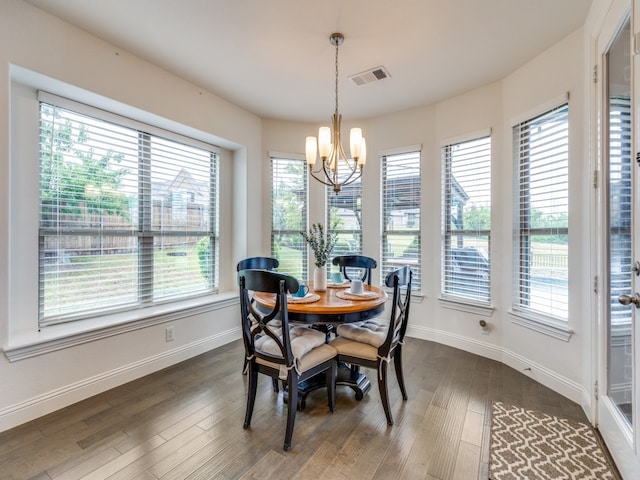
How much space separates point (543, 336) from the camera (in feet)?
8.48

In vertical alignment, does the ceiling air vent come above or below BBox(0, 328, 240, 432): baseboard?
above

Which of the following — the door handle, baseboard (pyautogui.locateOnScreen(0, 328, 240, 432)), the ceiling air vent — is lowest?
baseboard (pyautogui.locateOnScreen(0, 328, 240, 432))

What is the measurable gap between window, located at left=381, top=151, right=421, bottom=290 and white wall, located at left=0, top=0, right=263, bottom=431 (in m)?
2.21

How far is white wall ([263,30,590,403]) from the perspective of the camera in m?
2.30

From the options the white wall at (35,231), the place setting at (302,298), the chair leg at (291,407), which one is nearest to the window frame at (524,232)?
the place setting at (302,298)

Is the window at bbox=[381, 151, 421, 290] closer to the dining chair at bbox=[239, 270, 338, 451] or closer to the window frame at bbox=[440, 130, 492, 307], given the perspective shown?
the window frame at bbox=[440, 130, 492, 307]

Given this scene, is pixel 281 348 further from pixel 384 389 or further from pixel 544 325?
pixel 544 325

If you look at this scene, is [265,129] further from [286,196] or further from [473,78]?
[473,78]

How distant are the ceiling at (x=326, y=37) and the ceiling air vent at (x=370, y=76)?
56mm

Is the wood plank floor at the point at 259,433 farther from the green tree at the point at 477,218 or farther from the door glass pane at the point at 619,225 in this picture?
the green tree at the point at 477,218

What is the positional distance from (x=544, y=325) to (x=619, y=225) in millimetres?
1196

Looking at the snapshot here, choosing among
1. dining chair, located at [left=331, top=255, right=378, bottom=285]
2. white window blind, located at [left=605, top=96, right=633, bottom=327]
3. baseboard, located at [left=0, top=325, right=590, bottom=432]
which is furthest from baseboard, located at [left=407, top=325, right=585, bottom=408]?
dining chair, located at [left=331, top=255, right=378, bottom=285]

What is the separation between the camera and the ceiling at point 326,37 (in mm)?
2037

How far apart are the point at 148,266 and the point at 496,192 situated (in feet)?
11.8
